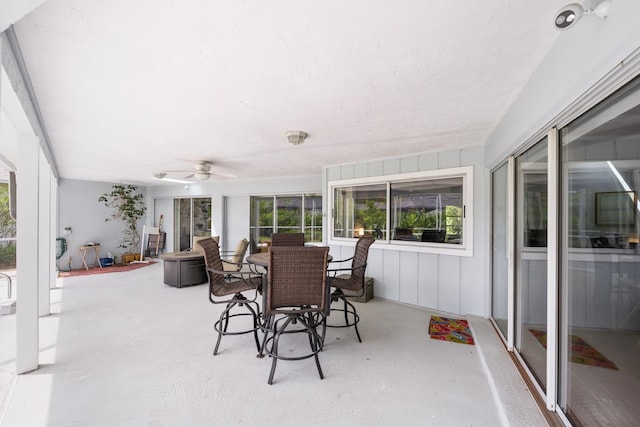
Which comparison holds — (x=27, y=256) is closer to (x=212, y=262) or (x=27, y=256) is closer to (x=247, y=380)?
(x=212, y=262)

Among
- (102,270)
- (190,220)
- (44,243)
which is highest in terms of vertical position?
(190,220)

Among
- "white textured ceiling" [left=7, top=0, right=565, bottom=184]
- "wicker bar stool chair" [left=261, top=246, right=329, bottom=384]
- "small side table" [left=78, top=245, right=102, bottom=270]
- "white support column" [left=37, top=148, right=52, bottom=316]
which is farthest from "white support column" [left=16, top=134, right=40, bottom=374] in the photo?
"small side table" [left=78, top=245, right=102, bottom=270]

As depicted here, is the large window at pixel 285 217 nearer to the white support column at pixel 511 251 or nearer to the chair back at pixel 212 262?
the chair back at pixel 212 262

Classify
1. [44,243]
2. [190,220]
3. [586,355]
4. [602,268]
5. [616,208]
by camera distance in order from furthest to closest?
1. [190,220]
2. [44,243]
3. [586,355]
4. [602,268]
5. [616,208]

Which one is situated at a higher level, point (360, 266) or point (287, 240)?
point (287, 240)

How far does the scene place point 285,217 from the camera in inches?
270

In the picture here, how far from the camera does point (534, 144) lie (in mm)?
2014

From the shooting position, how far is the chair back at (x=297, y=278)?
2266 mm

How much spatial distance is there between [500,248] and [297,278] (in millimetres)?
2237

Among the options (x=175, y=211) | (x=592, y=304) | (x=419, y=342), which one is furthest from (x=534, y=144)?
(x=175, y=211)

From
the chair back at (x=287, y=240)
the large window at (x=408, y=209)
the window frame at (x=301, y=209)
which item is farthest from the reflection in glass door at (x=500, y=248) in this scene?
the window frame at (x=301, y=209)

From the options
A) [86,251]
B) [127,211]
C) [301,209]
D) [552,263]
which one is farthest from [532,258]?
[86,251]

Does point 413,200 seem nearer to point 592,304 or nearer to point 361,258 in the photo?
point 361,258

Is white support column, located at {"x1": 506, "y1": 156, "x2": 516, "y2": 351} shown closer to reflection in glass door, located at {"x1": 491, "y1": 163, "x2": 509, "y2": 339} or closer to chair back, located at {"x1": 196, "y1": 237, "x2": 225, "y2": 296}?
reflection in glass door, located at {"x1": 491, "y1": 163, "x2": 509, "y2": 339}
